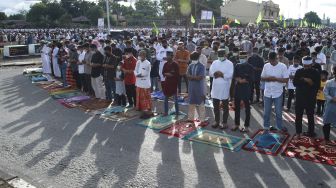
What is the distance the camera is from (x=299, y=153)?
21.0 feet

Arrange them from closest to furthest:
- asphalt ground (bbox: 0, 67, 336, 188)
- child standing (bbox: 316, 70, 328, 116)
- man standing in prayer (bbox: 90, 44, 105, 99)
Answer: asphalt ground (bbox: 0, 67, 336, 188), child standing (bbox: 316, 70, 328, 116), man standing in prayer (bbox: 90, 44, 105, 99)

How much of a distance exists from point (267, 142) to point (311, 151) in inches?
34.4

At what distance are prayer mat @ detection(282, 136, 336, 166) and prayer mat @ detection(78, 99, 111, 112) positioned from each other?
→ 568cm

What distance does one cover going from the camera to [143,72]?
354 inches

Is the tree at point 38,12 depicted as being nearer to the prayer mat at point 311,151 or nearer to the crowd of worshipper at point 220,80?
the crowd of worshipper at point 220,80

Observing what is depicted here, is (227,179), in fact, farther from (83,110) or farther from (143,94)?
(83,110)

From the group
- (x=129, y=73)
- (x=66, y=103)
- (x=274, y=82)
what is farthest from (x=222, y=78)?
(x=66, y=103)

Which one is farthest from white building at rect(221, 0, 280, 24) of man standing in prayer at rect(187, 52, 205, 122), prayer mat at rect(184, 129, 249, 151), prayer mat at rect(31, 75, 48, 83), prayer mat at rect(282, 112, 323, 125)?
prayer mat at rect(184, 129, 249, 151)

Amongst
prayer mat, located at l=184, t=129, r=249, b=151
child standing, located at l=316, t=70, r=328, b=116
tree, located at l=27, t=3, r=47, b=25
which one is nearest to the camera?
prayer mat, located at l=184, t=129, r=249, b=151

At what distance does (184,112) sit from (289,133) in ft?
10.1

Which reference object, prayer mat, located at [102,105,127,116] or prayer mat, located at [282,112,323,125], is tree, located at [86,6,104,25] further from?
prayer mat, located at [282,112,323,125]

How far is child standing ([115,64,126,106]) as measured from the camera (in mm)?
10156

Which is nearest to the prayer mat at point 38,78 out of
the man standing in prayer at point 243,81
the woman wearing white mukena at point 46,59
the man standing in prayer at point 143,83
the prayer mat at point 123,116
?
the woman wearing white mukena at point 46,59

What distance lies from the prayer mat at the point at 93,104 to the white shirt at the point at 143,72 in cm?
173
